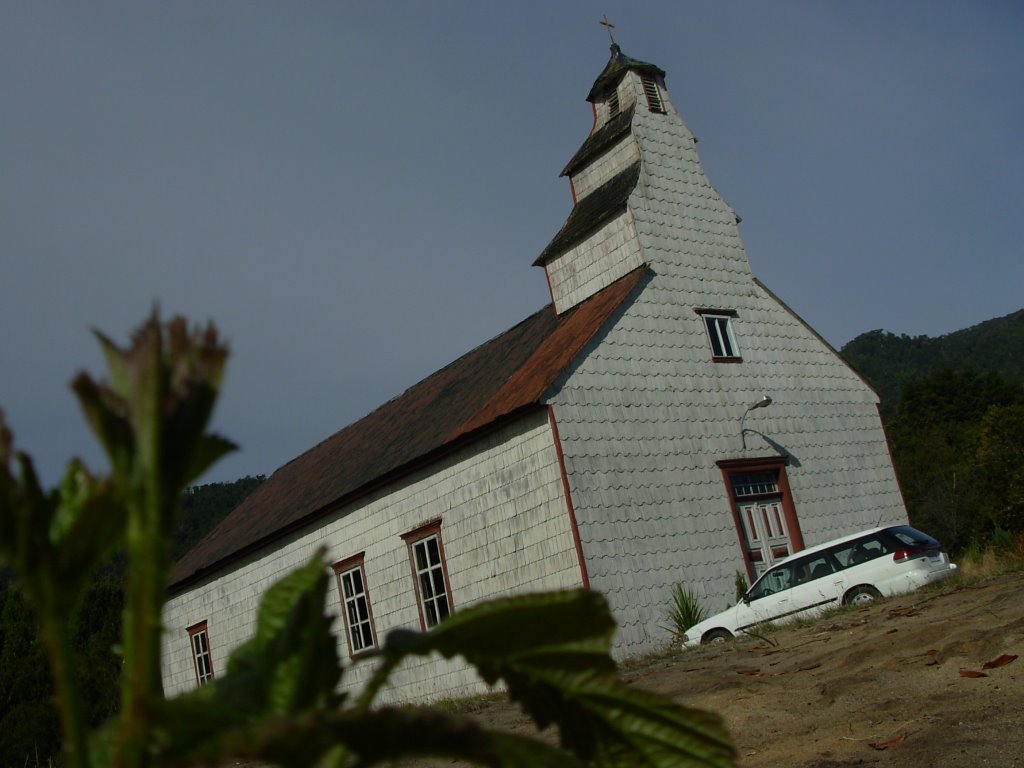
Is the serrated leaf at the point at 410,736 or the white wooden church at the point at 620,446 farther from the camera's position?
the white wooden church at the point at 620,446

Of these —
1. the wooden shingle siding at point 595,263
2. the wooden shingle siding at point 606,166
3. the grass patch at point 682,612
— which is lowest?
the grass patch at point 682,612

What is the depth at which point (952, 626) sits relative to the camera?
31.7ft

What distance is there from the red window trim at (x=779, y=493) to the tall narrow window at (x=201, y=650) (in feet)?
49.1

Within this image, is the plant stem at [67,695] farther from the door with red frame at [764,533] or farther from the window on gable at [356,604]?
the window on gable at [356,604]

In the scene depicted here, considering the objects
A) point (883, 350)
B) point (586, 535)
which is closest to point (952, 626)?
point (586, 535)

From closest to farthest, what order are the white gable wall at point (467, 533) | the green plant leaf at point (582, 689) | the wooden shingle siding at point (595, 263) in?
the green plant leaf at point (582, 689), the white gable wall at point (467, 533), the wooden shingle siding at point (595, 263)

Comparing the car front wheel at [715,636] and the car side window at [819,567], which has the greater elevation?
the car side window at [819,567]

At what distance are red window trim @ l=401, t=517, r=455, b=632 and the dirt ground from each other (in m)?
6.72

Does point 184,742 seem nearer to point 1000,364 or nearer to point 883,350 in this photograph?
point 1000,364

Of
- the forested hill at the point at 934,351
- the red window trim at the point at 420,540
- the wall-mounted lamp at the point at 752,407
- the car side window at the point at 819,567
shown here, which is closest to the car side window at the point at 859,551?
the car side window at the point at 819,567

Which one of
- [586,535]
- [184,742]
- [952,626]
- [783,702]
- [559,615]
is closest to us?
[184,742]

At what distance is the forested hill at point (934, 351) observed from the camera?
125875 mm

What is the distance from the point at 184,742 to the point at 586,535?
16574 mm

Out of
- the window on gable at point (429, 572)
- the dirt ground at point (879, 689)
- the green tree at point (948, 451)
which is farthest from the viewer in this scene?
the green tree at point (948, 451)
